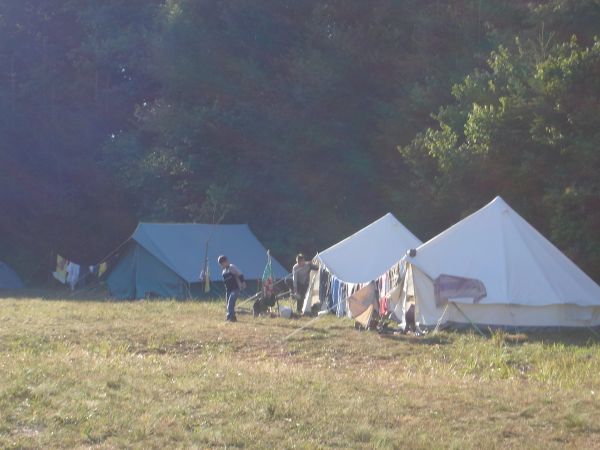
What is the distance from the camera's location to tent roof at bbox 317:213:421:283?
62.3 feet

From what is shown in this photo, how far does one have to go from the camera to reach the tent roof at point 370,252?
19.0 meters

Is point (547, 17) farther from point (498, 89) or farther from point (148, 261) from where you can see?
point (148, 261)

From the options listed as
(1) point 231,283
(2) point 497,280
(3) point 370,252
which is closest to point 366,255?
(3) point 370,252

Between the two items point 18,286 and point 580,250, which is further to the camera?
point 18,286

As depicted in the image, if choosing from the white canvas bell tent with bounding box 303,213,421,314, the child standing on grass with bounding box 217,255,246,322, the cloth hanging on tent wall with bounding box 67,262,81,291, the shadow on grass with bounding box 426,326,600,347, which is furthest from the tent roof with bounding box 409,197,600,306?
the cloth hanging on tent wall with bounding box 67,262,81,291

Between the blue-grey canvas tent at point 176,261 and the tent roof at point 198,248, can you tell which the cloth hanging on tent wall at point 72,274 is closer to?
the blue-grey canvas tent at point 176,261

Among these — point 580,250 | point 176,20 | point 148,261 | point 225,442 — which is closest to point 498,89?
point 580,250

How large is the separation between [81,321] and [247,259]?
34.1 feet

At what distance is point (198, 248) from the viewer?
25.8 metres

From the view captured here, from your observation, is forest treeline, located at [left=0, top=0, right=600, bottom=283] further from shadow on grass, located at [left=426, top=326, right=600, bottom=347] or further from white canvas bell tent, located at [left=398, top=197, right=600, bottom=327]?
shadow on grass, located at [left=426, top=326, right=600, bottom=347]

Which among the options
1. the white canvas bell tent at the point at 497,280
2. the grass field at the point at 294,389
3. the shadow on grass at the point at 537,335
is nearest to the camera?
the grass field at the point at 294,389

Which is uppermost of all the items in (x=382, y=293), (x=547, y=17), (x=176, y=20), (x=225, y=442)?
(x=176, y=20)

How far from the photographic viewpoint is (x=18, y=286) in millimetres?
31547

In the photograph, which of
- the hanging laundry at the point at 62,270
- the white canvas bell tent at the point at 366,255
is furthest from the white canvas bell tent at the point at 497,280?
the hanging laundry at the point at 62,270
